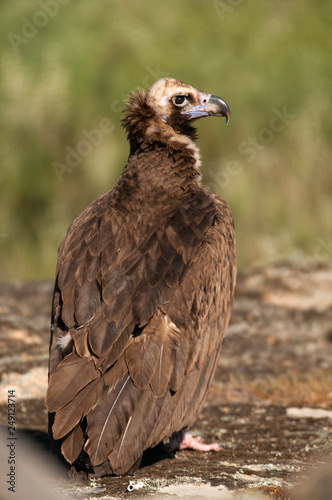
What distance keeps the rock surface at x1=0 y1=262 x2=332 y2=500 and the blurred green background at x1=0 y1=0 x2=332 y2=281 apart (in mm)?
3246

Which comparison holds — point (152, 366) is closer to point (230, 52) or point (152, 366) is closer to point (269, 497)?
point (269, 497)

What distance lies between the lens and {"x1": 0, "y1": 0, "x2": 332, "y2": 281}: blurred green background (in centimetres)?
1295

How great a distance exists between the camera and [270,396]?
6.76 meters

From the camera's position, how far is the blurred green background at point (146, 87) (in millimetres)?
12945

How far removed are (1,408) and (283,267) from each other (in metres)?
4.34

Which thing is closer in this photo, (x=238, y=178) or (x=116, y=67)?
(x=238, y=178)

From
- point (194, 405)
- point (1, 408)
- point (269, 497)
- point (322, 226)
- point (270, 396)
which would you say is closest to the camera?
point (269, 497)

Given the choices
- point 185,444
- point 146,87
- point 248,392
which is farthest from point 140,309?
point 146,87

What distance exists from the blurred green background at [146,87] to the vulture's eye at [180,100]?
6306 mm

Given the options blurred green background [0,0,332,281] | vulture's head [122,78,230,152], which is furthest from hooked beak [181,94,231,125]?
blurred green background [0,0,332,281]

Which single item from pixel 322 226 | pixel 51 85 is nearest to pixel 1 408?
pixel 322 226

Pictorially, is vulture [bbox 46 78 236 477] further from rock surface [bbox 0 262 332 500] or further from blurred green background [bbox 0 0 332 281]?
blurred green background [bbox 0 0 332 281]

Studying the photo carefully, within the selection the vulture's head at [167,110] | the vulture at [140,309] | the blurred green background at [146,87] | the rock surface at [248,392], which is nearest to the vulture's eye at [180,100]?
the vulture's head at [167,110]

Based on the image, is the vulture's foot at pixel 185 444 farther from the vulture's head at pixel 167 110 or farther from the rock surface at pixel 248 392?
the vulture's head at pixel 167 110
